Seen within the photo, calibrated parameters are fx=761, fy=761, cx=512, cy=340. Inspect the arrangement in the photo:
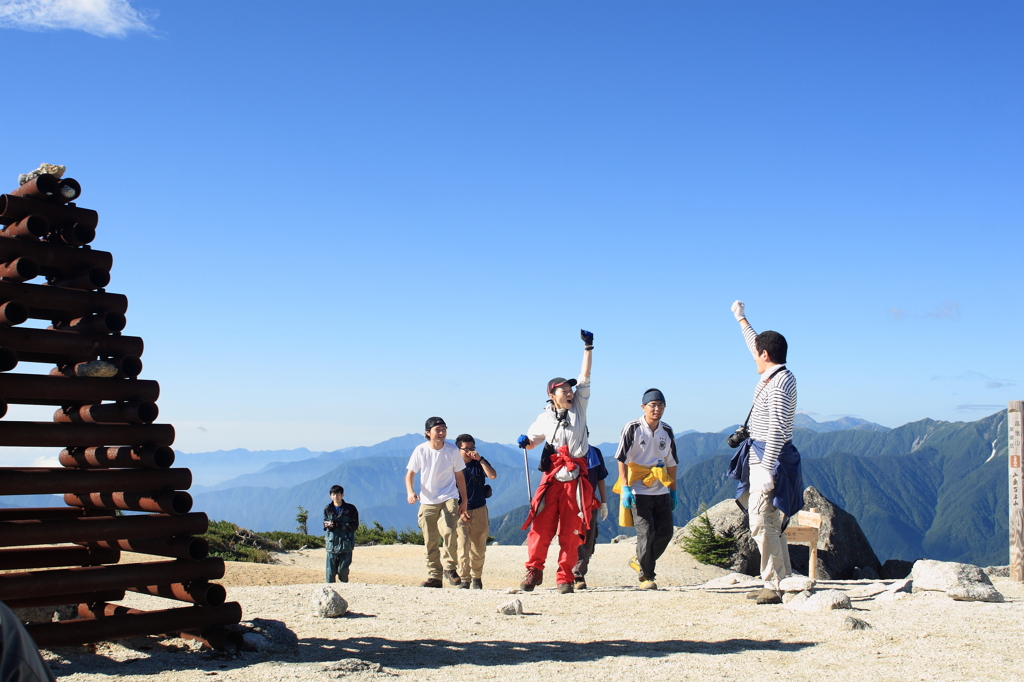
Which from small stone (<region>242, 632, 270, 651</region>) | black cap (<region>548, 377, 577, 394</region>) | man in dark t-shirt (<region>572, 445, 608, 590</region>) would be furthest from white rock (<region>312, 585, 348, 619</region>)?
man in dark t-shirt (<region>572, 445, 608, 590</region>)

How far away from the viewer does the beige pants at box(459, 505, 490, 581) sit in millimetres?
10461

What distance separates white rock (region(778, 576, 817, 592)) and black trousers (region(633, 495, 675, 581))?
2089 mm

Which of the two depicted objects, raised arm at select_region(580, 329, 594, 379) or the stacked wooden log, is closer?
the stacked wooden log

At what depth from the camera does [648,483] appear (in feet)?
31.7

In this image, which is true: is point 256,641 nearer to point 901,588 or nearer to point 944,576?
point 901,588

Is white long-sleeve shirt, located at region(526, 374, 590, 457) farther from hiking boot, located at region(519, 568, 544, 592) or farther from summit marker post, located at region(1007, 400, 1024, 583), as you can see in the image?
summit marker post, located at region(1007, 400, 1024, 583)

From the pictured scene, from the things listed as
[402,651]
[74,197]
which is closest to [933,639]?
[402,651]

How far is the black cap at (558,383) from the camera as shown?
29.3 ft

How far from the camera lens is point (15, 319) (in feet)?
17.3

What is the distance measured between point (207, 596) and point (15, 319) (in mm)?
2420

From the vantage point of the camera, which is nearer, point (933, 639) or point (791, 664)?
point (791, 664)

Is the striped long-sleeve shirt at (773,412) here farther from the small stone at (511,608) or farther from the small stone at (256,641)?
the small stone at (256,641)

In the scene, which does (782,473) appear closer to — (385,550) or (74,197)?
(74,197)

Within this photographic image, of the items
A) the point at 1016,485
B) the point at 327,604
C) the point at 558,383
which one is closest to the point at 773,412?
the point at 558,383
